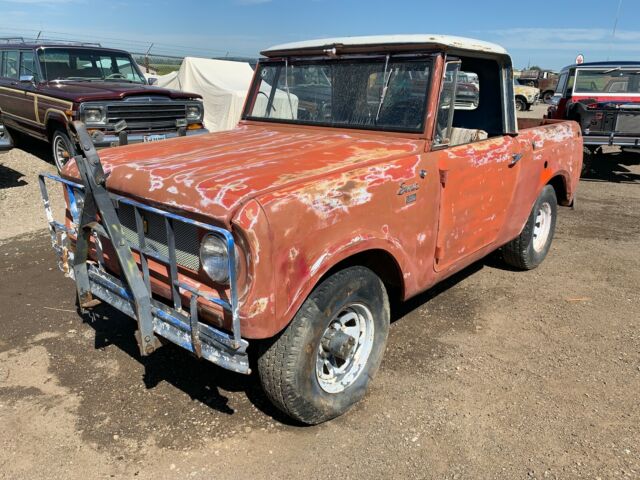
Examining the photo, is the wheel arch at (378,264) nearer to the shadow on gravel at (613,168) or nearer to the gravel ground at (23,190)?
the gravel ground at (23,190)

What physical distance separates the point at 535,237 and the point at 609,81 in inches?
333

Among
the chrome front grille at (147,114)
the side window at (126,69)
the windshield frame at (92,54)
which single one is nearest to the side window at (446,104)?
the chrome front grille at (147,114)

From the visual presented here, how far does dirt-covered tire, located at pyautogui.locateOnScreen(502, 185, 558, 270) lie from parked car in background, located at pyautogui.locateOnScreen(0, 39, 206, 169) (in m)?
5.30

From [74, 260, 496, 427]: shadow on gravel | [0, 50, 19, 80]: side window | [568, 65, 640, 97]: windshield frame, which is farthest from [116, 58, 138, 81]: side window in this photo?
[568, 65, 640, 97]: windshield frame

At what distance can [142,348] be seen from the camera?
256cm

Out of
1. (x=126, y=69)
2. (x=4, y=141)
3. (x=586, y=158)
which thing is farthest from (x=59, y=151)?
(x=586, y=158)

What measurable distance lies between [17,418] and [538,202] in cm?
432

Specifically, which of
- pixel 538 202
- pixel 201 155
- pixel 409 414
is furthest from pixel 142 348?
pixel 538 202

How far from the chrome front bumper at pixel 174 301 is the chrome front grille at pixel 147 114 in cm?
502

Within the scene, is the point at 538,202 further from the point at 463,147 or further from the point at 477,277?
the point at 463,147

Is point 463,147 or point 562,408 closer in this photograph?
point 562,408

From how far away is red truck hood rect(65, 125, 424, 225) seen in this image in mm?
2420

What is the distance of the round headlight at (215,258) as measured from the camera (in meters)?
2.31

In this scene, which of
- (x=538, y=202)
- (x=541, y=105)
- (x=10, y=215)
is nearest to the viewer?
(x=538, y=202)
